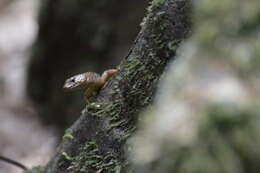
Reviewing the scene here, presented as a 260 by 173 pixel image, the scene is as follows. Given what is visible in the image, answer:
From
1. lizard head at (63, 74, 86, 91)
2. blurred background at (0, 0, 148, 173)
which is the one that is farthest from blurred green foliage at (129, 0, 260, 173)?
blurred background at (0, 0, 148, 173)

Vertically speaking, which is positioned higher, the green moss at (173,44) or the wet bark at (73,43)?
the green moss at (173,44)

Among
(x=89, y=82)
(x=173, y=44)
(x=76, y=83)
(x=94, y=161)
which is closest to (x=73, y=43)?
(x=76, y=83)

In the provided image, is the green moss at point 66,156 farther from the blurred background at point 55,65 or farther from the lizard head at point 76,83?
the blurred background at point 55,65

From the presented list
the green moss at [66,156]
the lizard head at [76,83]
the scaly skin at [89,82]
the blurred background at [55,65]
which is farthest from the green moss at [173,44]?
the blurred background at [55,65]

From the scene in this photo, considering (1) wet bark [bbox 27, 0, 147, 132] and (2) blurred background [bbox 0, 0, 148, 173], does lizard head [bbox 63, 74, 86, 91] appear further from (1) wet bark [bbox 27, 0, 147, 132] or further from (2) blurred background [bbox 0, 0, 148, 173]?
(1) wet bark [bbox 27, 0, 147, 132]

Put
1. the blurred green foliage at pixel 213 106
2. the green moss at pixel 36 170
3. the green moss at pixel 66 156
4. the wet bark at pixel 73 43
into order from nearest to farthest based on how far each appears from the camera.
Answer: the blurred green foliage at pixel 213 106 → the green moss at pixel 66 156 → the green moss at pixel 36 170 → the wet bark at pixel 73 43

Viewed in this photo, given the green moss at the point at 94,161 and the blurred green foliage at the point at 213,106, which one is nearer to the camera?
the blurred green foliage at the point at 213,106

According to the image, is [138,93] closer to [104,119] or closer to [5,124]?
[104,119]

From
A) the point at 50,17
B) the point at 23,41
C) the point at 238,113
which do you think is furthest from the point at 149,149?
the point at 23,41
